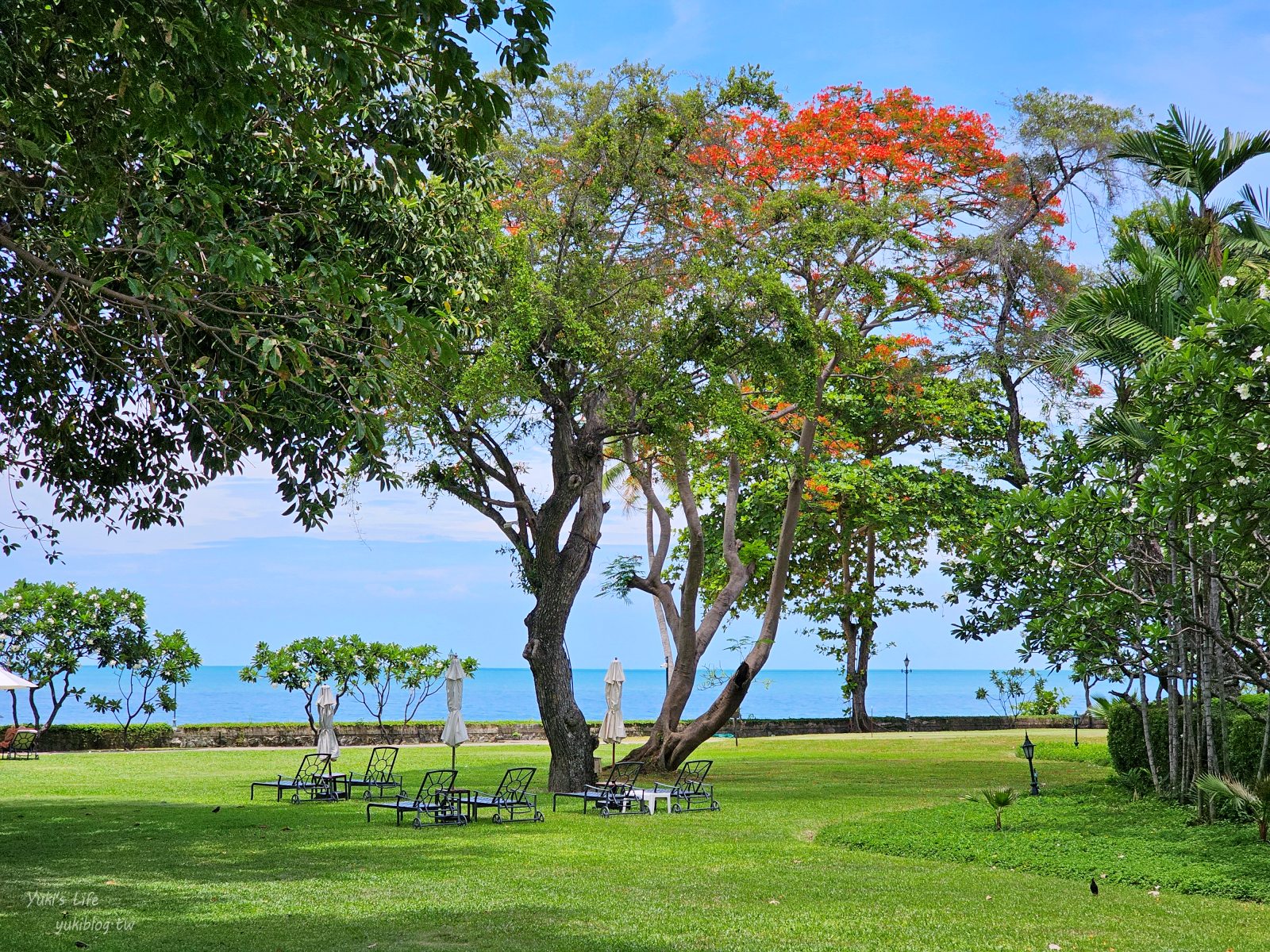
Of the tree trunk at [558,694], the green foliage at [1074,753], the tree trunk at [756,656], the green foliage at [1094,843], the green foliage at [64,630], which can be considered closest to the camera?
the green foliage at [1094,843]

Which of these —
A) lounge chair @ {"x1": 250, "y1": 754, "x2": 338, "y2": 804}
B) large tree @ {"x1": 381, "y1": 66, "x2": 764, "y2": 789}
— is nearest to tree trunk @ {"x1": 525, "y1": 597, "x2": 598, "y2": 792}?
large tree @ {"x1": 381, "y1": 66, "x2": 764, "y2": 789}

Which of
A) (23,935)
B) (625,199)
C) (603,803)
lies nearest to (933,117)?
(625,199)

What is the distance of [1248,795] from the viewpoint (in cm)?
1112

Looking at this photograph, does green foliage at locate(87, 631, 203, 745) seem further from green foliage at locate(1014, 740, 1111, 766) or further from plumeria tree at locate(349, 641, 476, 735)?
green foliage at locate(1014, 740, 1111, 766)

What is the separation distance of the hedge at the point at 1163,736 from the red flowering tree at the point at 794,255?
620 cm

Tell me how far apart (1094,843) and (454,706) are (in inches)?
399

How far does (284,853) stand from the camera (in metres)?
11.1

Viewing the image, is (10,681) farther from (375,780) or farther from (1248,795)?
(1248,795)

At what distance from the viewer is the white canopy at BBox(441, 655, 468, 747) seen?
17016mm

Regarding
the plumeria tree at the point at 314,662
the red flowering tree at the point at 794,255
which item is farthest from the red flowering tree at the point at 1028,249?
the plumeria tree at the point at 314,662

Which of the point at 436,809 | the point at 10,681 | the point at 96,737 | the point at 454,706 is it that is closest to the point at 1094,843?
the point at 436,809

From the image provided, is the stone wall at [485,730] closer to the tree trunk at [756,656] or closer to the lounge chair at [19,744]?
the lounge chair at [19,744]

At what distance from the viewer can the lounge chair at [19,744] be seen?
25812 mm

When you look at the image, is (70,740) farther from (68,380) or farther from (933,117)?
(933,117)
